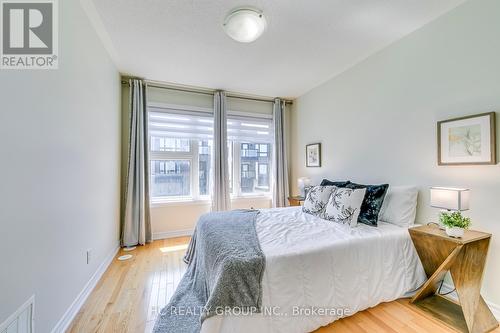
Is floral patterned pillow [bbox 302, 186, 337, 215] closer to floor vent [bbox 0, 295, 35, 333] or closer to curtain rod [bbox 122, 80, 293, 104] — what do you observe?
curtain rod [bbox 122, 80, 293, 104]

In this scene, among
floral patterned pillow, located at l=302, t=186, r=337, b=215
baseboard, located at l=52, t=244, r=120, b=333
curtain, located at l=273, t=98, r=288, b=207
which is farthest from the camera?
curtain, located at l=273, t=98, r=288, b=207

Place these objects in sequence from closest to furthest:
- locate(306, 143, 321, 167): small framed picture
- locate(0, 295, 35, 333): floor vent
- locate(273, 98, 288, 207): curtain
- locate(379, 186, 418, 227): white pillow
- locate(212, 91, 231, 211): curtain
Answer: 1. locate(0, 295, 35, 333): floor vent
2. locate(379, 186, 418, 227): white pillow
3. locate(306, 143, 321, 167): small framed picture
4. locate(212, 91, 231, 211): curtain
5. locate(273, 98, 288, 207): curtain

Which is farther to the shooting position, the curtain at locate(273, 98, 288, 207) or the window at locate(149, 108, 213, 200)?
the curtain at locate(273, 98, 288, 207)

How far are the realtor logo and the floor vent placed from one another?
1238mm

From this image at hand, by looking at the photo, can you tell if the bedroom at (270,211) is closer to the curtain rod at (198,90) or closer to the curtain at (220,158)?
the curtain rod at (198,90)

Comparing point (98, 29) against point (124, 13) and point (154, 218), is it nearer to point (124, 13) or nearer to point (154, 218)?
point (124, 13)

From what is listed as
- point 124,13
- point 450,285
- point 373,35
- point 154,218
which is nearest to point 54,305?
point 154,218

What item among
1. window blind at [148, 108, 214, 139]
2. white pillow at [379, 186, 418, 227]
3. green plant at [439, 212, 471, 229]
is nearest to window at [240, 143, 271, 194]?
→ window blind at [148, 108, 214, 139]

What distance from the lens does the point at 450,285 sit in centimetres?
203

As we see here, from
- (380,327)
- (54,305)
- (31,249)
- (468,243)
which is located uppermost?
(31,249)

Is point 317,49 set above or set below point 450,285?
above

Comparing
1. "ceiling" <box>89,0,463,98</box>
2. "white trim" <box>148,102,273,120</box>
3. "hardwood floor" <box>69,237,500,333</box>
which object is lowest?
"hardwood floor" <box>69,237,500,333</box>

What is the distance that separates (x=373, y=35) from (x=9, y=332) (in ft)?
11.8

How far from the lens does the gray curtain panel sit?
3.31 metres
